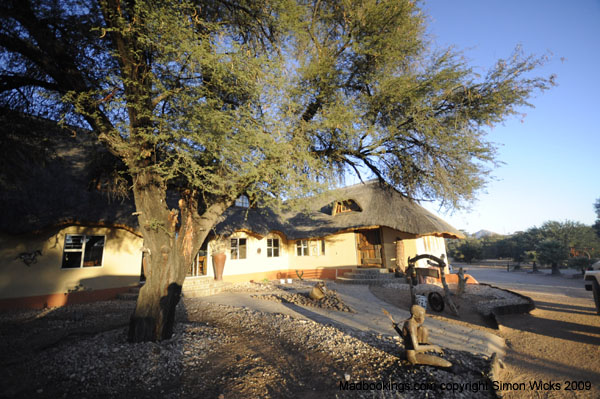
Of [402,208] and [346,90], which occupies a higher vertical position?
[346,90]

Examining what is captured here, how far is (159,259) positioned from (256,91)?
378cm

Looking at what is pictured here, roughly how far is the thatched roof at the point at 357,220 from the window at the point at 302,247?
1.15 metres

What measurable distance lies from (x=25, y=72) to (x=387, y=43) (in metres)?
8.02

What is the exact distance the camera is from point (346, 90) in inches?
A: 267

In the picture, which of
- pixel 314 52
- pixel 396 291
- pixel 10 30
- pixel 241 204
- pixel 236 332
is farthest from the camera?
pixel 241 204

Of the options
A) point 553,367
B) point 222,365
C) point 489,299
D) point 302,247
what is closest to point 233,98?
point 222,365

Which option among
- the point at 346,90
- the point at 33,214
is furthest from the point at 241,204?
the point at 346,90

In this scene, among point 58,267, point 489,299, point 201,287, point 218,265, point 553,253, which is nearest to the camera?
point 58,267

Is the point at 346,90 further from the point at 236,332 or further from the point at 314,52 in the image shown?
the point at 236,332

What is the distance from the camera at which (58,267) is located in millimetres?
8641

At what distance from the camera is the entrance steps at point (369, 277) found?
12958 millimetres

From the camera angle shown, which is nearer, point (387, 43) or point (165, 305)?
point (165, 305)

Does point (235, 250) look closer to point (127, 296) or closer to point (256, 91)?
point (127, 296)

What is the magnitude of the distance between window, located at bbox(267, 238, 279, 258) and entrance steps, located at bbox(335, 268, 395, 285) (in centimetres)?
470
